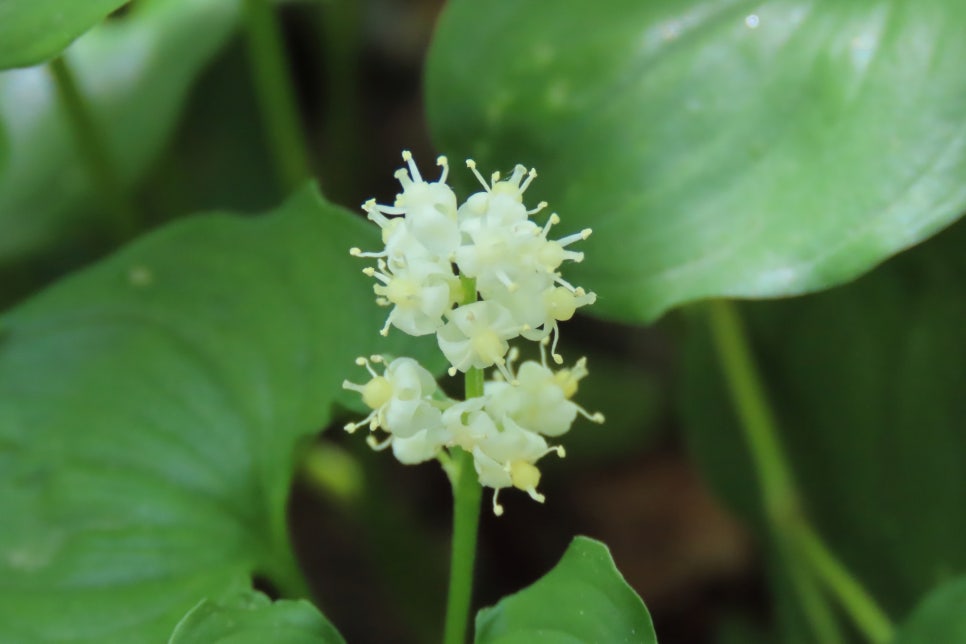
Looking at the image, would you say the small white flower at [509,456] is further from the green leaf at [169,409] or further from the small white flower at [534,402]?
the green leaf at [169,409]

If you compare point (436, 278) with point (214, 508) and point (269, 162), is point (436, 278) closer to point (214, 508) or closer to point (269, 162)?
point (214, 508)

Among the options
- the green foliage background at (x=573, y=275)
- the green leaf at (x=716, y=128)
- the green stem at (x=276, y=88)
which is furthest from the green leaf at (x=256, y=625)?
the green stem at (x=276, y=88)

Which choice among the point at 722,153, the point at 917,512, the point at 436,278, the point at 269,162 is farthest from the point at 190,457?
the point at 269,162

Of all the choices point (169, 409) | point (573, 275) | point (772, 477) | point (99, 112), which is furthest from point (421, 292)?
point (99, 112)

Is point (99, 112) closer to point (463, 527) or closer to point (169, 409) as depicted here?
point (169, 409)

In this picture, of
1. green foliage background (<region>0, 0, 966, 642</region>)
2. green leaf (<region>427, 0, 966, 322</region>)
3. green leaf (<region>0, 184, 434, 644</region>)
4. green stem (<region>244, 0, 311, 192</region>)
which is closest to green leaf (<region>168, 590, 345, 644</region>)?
green foliage background (<region>0, 0, 966, 642</region>)
